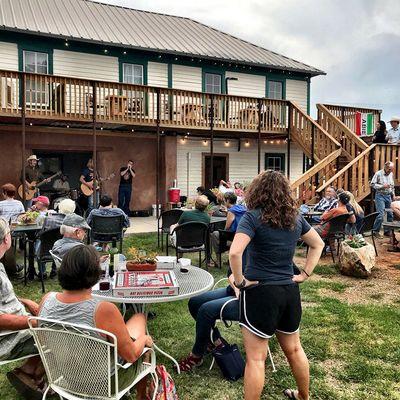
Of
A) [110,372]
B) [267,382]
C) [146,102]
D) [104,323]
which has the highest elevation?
[146,102]

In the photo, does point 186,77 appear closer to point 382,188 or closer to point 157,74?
point 157,74

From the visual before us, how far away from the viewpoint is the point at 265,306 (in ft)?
8.27

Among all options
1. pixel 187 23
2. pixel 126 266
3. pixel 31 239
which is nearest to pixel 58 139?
pixel 31 239

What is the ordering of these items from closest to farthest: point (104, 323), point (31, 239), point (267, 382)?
point (104, 323) → point (267, 382) → point (31, 239)

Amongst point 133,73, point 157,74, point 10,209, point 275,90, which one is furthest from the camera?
point 275,90

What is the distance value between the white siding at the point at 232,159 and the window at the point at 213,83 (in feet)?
6.70

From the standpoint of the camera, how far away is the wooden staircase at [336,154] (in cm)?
1075

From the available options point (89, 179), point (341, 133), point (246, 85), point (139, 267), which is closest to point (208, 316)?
point (139, 267)

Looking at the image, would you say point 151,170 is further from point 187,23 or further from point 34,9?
point 187,23

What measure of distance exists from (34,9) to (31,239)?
11680 millimetres

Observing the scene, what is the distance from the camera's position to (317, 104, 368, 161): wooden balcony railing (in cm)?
1227

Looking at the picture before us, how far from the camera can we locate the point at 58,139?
13.3 m

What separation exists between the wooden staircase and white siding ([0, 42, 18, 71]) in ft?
29.8

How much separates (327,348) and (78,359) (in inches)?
96.9
